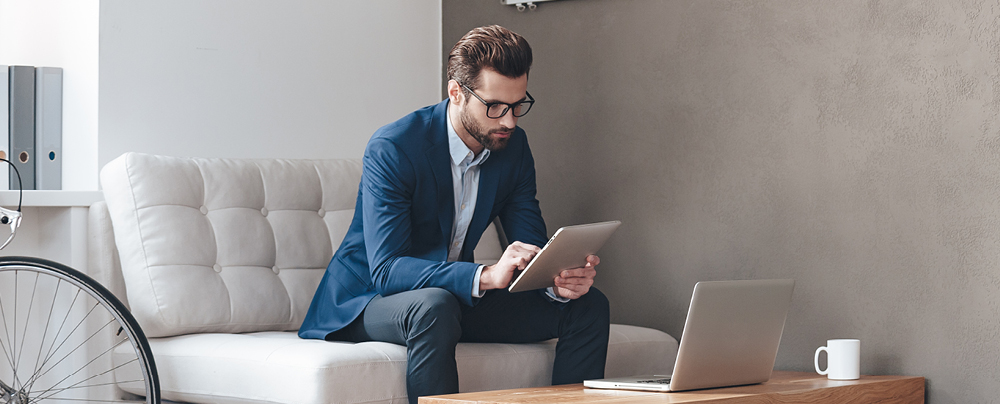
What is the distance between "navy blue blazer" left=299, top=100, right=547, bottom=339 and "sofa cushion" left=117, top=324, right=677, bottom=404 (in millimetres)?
131

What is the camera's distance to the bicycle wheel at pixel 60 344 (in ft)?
7.97

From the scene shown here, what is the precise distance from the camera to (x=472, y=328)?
7.67 feet

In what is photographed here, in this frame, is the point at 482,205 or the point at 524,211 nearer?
the point at 482,205

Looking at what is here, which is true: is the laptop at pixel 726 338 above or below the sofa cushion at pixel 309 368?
above

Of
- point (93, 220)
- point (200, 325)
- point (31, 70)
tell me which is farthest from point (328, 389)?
point (31, 70)

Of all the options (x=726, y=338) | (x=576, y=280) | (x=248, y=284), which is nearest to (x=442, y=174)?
(x=576, y=280)

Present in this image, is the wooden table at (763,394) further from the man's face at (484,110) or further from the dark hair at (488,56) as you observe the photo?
the dark hair at (488,56)

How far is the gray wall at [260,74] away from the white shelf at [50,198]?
162 millimetres

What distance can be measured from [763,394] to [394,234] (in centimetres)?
89

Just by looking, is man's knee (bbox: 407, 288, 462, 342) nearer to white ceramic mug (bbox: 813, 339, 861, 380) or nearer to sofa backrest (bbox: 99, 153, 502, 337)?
sofa backrest (bbox: 99, 153, 502, 337)

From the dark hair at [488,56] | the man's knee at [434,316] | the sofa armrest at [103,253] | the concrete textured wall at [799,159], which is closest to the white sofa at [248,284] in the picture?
the sofa armrest at [103,253]

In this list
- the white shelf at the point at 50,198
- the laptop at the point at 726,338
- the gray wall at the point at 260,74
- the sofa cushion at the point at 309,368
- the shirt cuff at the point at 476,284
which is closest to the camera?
the laptop at the point at 726,338

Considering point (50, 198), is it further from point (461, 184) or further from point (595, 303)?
point (595, 303)

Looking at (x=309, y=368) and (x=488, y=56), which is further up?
(x=488, y=56)
